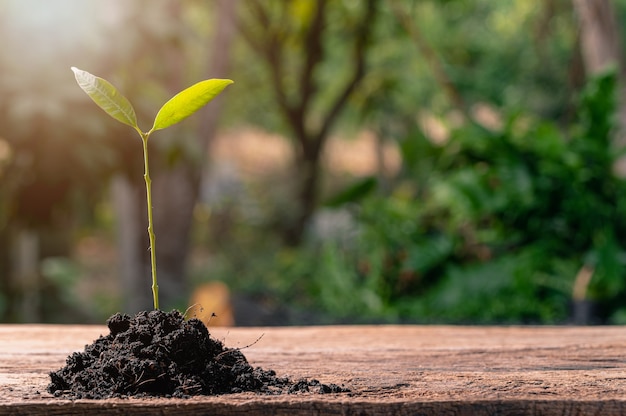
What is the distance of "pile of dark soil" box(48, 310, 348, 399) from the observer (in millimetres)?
1231

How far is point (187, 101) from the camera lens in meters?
1.29

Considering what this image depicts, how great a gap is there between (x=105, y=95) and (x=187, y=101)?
0.13m

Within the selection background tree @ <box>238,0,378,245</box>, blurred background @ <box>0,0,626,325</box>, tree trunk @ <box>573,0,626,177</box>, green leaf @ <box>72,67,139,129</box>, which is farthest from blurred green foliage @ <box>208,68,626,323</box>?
green leaf @ <box>72,67,139,129</box>

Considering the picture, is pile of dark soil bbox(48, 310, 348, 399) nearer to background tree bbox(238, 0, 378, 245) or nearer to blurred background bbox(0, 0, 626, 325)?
blurred background bbox(0, 0, 626, 325)

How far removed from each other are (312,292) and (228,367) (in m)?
4.99

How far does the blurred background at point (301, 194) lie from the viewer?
152 inches

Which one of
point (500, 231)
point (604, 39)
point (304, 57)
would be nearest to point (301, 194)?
point (304, 57)

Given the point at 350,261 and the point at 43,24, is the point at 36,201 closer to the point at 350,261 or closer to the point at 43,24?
the point at 43,24

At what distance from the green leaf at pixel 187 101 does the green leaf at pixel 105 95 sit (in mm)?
48

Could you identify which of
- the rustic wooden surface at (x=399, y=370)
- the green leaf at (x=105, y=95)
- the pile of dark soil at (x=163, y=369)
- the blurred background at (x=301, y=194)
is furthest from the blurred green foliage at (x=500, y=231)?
the green leaf at (x=105, y=95)

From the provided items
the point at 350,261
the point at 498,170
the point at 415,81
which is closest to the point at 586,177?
the point at 498,170

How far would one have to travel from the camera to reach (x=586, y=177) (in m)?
4.81

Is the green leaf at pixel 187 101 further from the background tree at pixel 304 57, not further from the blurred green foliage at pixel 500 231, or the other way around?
the background tree at pixel 304 57

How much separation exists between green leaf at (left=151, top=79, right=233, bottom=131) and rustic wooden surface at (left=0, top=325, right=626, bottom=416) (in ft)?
1.44
